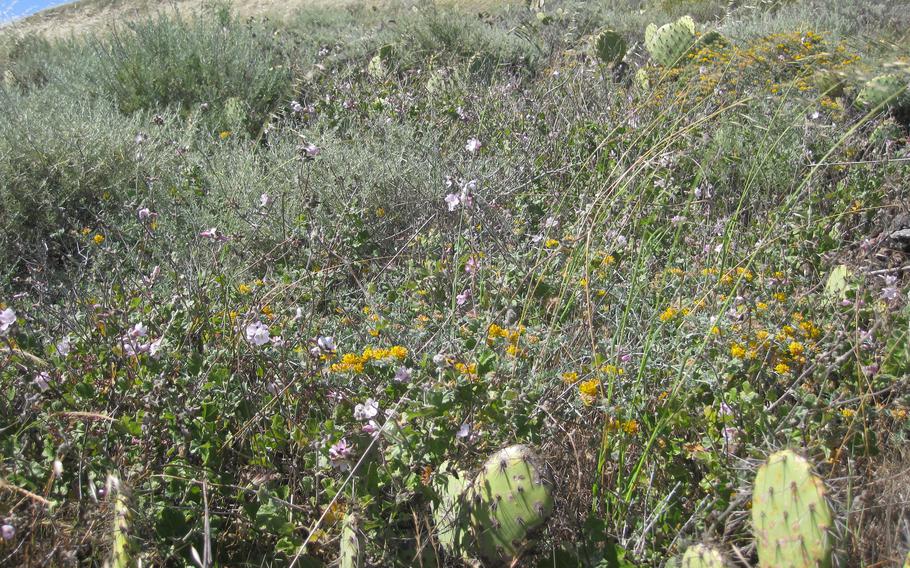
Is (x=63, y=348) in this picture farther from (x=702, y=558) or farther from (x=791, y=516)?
(x=791, y=516)

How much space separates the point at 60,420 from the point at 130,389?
0.64 ft

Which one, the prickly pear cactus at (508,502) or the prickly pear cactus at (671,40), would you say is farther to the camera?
the prickly pear cactus at (671,40)

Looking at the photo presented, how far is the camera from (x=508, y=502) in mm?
1681

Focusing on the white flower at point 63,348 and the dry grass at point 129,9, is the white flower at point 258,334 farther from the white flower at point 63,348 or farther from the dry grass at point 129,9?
the dry grass at point 129,9

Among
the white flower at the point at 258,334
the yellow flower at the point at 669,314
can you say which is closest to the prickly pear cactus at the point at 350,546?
the white flower at the point at 258,334

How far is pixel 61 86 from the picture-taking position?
6.18 meters

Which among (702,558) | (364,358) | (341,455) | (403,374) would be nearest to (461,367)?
(403,374)

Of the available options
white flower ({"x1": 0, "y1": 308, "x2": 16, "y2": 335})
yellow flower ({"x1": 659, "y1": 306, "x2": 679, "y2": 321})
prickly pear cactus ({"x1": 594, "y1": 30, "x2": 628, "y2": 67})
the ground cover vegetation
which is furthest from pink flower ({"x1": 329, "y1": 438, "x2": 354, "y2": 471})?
prickly pear cactus ({"x1": 594, "y1": 30, "x2": 628, "y2": 67})

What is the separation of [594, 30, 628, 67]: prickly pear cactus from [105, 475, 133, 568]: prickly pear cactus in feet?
19.8

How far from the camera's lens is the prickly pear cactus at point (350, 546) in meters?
1.57

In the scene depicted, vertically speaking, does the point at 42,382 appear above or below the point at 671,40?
above

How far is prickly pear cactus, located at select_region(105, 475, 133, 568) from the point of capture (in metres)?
1.53

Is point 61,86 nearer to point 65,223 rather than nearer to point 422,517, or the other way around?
point 65,223

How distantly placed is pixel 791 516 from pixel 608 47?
5959 mm
